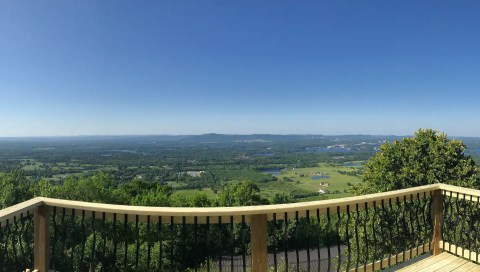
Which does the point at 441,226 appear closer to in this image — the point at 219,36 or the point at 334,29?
the point at 334,29

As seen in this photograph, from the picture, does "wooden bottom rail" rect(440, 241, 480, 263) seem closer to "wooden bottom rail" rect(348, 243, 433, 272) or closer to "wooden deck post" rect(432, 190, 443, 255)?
"wooden deck post" rect(432, 190, 443, 255)

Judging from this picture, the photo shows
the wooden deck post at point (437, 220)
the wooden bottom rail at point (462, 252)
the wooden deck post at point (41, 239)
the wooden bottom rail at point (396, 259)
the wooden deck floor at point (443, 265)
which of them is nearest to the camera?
the wooden deck post at point (41, 239)

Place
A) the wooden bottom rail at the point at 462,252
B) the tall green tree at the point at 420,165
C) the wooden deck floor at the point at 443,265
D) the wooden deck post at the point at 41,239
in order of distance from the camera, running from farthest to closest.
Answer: the tall green tree at the point at 420,165, the wooden bottom rail at the point at 462,252, the wooden deck floor at the point at 443,265, the wooden deck post at the point at 41,239

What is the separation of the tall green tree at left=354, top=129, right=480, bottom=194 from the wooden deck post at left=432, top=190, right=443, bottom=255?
29.1ft

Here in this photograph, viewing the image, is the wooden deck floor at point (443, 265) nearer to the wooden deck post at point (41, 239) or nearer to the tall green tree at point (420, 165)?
the wooden deck post at point (41, 239)

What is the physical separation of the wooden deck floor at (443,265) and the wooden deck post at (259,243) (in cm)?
191

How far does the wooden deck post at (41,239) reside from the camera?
8.52 feet

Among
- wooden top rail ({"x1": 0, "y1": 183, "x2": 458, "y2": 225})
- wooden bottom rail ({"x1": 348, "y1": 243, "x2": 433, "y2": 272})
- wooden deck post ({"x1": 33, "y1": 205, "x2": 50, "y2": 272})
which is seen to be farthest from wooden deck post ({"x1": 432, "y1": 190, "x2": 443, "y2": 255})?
wooden deck post ({"x1": 33, "y1": 205, "x2": 50, "y2": 272})

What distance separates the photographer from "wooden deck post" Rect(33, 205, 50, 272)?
2.60m

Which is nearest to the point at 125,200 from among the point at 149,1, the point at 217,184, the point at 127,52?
the point at 127,52

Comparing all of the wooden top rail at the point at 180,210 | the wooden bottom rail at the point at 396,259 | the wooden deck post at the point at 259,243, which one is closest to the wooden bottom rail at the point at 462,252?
the wooden bottom rail at the point at 396,259

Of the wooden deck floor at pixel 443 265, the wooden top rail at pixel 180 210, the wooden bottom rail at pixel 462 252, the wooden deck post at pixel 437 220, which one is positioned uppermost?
the wooden top rail at pixel 180 210

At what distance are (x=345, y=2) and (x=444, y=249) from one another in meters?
15.6

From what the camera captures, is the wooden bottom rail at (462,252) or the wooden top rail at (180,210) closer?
the wooden top rail at (180,210)
